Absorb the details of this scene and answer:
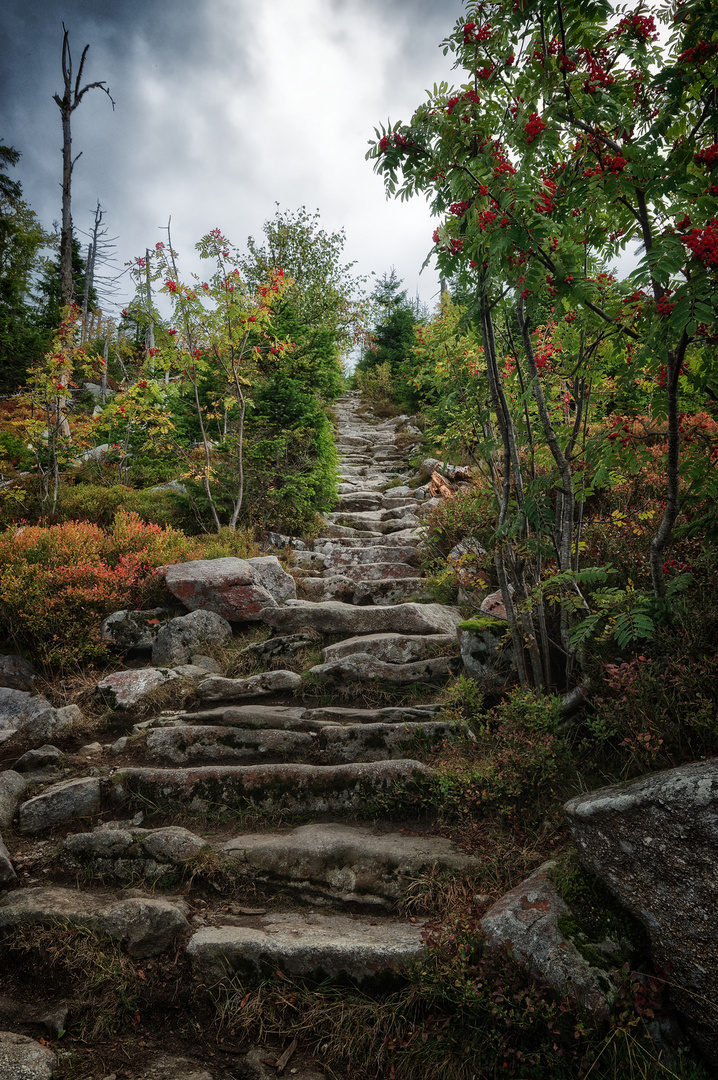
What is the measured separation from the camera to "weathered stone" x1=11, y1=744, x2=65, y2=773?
450cm

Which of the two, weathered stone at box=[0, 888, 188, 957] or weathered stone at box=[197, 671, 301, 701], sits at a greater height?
weathered stone at box=[197, 671, 301, 701]

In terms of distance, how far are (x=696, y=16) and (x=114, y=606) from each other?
23.3ft

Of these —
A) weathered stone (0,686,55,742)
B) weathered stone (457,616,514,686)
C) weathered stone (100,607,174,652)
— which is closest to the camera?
weathered stone (457,616,514,686)

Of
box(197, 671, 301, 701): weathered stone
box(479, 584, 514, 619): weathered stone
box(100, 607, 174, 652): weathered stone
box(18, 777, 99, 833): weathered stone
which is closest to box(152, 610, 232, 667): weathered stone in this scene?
box(100, 607, 174, 652): weathered stone

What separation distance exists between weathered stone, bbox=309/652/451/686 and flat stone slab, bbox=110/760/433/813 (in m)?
1.24

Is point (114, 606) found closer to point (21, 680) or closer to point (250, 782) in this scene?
point (21, 680)

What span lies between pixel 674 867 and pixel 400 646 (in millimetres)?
3369

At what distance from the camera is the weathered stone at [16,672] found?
553 cm

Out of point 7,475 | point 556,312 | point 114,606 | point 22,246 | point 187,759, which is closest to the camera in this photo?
point 556,312

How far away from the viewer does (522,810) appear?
3354 millimetres

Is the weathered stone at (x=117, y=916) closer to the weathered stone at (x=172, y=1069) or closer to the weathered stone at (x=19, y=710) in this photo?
the weathered stone at (x=172, y=1069)

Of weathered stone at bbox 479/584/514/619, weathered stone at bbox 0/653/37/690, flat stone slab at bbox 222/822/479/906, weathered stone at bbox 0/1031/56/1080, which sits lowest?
weathered stone at bbox 0/1031/56/1080

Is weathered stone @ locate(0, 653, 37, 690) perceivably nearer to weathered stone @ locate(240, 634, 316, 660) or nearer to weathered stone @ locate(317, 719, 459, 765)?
weathered stone @ locate(240, 634, 316, 660)

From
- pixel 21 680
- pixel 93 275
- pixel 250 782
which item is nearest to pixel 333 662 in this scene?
pixel 250 782
